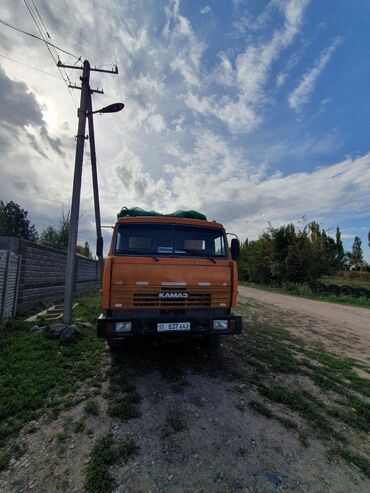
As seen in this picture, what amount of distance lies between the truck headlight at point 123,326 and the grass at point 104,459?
1.46m

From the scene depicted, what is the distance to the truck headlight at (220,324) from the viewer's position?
4.39 metres

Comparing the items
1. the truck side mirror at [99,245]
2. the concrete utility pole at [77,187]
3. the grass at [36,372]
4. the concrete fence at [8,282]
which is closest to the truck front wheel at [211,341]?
the grass at [36,372]

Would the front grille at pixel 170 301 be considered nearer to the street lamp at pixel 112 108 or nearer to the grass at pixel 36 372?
the grass at pixel 36 372

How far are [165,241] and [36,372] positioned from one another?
9.69 feet

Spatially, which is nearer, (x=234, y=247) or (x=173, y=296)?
(x=173, y=296)

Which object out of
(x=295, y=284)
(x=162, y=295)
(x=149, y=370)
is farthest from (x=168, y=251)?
(x=295, y=284)

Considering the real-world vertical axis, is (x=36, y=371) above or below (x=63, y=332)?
below

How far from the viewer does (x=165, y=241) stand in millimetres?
4797

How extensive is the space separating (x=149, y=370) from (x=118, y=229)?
99.9 inches

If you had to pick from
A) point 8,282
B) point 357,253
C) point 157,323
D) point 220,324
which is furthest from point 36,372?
point 357,253

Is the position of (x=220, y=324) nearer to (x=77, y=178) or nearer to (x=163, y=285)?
(x=163, y=285)

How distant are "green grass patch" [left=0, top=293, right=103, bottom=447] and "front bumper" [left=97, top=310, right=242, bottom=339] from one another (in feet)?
3.02

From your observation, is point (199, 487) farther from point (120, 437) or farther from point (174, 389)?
point (174, 389)

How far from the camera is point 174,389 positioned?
3.80 metres
